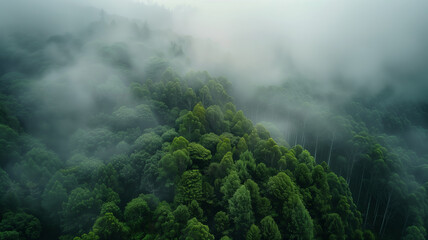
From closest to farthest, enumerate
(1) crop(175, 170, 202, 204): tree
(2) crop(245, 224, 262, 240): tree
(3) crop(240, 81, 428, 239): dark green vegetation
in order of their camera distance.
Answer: (2) crop(245, 224, 262, 240): tree
(1) crop(175, 170, 202, 204): tree
(3) crop(240, 81, 428, 239): dark green vegetation

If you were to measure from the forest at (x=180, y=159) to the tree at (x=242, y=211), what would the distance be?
0.21 meters

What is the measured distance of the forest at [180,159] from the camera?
3766cm

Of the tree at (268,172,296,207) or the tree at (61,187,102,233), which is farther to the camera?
the tree at (61,187,102,233)

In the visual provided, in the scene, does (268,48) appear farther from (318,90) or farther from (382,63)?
(382,63)

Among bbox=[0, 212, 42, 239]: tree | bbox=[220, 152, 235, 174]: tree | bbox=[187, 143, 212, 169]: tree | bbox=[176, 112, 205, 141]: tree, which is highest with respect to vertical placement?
bbox=[176, 112, 205, 141]: tree

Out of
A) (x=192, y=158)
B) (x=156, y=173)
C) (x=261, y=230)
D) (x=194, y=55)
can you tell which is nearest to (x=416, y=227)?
(x=261, y=230)

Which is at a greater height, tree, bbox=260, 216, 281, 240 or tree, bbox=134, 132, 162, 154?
tree, bbox=134, 132, 162, 154

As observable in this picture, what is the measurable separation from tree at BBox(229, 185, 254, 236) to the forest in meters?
0.21

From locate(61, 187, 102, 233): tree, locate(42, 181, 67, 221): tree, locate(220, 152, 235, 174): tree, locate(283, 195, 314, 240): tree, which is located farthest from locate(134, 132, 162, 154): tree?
locate(283, 195, 314, 240): tree

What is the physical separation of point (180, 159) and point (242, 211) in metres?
14.8

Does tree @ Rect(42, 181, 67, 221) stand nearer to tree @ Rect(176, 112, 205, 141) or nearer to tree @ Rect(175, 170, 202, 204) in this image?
tree @ Rect(175, 170, 202, 204)

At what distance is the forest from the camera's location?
3766 centimetres

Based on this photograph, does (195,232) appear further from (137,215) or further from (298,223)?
(298,223)

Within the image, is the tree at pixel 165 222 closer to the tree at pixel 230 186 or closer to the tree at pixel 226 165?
the tree at pixel 230 186
